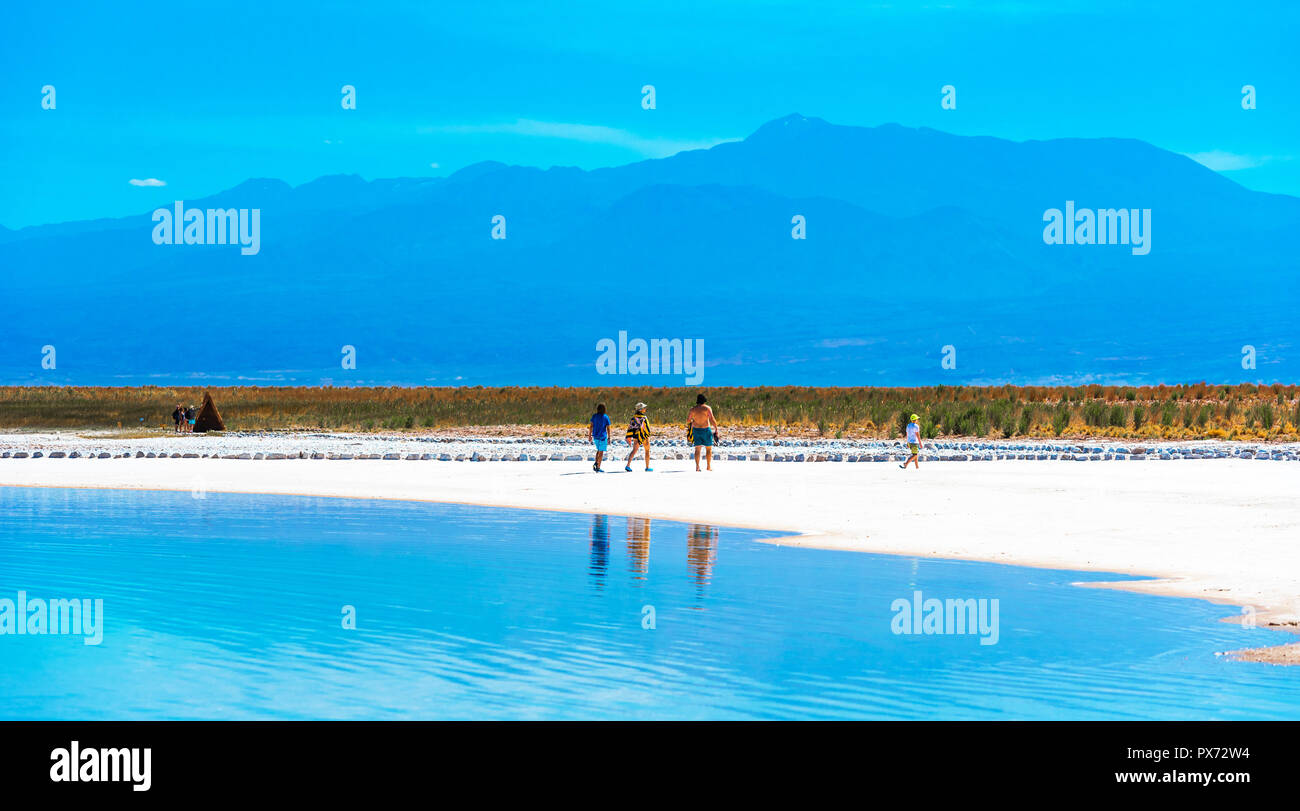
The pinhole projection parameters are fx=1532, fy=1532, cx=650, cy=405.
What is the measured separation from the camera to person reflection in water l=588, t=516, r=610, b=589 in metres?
15.6

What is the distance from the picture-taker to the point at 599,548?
1789 cm

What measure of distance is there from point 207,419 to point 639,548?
122 ft

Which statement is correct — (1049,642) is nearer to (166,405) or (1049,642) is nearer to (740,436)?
A: (740,436)

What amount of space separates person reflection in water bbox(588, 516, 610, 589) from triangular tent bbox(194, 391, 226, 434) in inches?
1291

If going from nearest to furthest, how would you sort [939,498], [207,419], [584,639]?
[584,639] → [939,498] → [207,419]

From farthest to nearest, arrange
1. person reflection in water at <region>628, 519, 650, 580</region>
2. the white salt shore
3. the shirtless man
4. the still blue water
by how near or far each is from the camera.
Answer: the shirtless man, the white salt shore, person reflection in water at <region>628, 519, 650, 580</region>, the still blue water

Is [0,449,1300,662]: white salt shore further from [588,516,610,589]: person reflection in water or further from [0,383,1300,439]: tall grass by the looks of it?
[0,383,1300,439]: tall grass

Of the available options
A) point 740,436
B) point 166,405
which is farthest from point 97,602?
point 166,405

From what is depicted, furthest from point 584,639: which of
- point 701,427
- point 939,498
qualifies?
point 701,427

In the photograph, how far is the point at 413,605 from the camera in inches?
542
